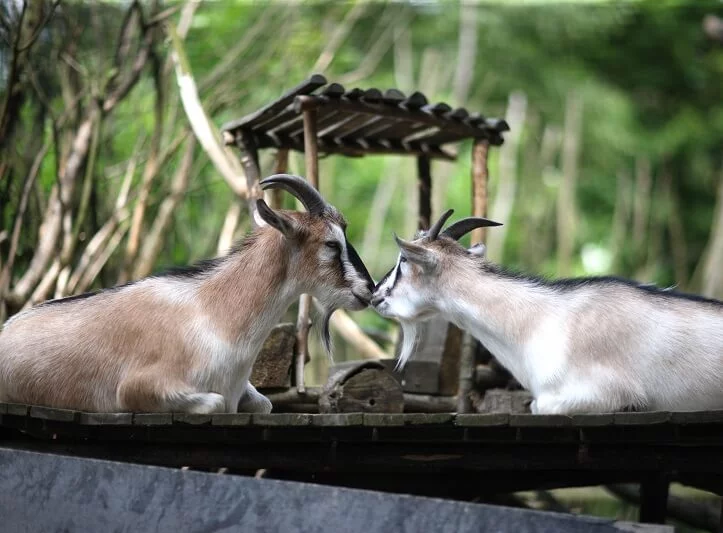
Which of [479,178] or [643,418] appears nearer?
[643,418]

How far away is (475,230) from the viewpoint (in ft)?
24.5

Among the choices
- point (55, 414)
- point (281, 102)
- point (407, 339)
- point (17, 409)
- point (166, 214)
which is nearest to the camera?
point (55, 414)

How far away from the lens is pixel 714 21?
11.1 meters

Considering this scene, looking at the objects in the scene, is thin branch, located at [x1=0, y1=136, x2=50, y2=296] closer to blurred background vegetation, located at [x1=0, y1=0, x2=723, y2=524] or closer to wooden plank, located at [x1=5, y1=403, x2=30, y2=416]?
blurred background vegetation, located at [x1=0, y1=0, x2=723, y2=524]

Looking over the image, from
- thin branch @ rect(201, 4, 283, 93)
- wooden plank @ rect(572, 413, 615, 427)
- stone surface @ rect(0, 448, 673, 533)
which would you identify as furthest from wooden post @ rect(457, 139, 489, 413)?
thin branch @ rect(201, 4, 283, 93)

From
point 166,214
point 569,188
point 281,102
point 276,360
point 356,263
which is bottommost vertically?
point 276,360

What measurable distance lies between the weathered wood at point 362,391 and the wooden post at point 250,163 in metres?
1.58

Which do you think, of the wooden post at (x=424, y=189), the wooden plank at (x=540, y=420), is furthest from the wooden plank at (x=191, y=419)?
the wooden post at (x=424, y=189)

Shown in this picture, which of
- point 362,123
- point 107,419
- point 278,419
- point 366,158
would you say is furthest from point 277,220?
point 366,158

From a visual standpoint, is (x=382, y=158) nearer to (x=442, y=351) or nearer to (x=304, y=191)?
(x=442, y=351)

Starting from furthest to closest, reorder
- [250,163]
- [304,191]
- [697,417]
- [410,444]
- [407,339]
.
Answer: [250,163], [407,339], [304,191], [410,444], [697,417]

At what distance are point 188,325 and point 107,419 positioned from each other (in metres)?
0.61

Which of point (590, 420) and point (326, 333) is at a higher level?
point (326, 333)

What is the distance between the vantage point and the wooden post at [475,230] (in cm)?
738
